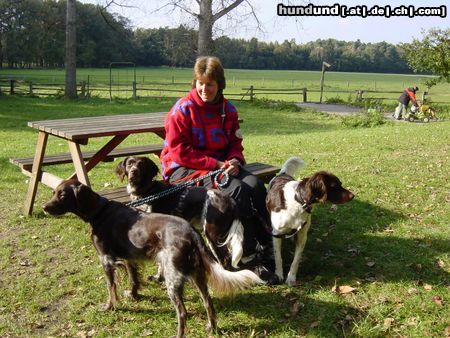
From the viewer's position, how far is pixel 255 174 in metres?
5.30

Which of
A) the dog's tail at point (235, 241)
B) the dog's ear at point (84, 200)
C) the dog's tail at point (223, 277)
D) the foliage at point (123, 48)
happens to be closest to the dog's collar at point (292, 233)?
the dog's tail at point (235, 241)

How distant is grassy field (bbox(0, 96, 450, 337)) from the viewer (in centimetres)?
346

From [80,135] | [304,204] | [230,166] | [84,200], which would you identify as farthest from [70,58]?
[304,204]

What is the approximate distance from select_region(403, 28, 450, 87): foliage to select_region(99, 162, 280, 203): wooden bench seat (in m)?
21.5

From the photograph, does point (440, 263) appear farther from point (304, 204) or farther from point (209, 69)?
point (209, 69)

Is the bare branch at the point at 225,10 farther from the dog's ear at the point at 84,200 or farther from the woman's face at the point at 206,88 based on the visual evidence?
the dog's ear at the point at 84,200

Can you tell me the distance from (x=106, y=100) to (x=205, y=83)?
72.1 feet

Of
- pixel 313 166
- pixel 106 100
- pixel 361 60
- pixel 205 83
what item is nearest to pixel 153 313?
pixel 205 83

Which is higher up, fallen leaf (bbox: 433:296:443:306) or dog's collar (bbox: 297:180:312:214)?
dog's collar (bbox: 297:180:312:214)

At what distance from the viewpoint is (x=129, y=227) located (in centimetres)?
346

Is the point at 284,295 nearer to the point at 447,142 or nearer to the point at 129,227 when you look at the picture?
the point at 129,227

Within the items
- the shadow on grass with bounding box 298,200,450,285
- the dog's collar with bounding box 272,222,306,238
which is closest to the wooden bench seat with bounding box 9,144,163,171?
the shadow on grass with bounding box 298,200,450,285

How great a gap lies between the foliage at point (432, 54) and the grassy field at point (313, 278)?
714 inches

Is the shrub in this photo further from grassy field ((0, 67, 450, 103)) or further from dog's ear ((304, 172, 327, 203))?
dog's ear ((304, 172, 327, 203))
